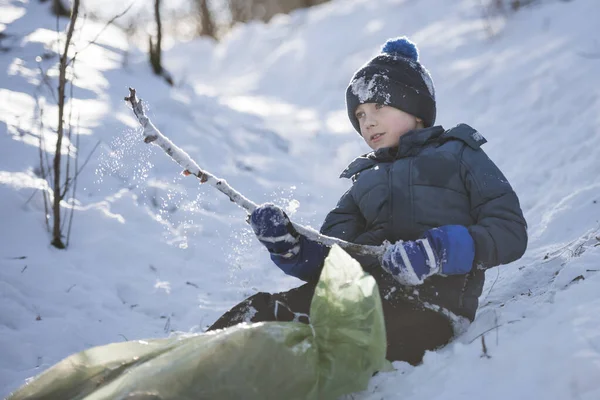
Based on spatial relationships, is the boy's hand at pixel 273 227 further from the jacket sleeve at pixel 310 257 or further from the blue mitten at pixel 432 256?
the blue mitten at pixel 432 256

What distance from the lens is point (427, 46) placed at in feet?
30.2

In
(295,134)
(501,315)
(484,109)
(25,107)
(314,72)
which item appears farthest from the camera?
(314,72)

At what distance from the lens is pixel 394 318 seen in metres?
2.37

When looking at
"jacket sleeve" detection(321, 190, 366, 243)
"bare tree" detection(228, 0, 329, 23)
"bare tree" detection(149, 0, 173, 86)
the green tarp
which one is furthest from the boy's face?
"bare tree" detection(228, 0, 329, 23)

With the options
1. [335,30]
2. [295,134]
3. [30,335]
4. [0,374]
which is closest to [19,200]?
[30,335]

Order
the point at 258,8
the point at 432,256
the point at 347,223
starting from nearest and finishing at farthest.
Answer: the point at 432,256, the point at 347,223, the point at 258,8

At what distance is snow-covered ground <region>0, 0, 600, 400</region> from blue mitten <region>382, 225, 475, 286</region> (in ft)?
0.86

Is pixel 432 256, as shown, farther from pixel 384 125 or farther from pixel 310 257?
pixel 384 125

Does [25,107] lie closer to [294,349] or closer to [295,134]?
[295,134]

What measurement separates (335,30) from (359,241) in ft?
33.2

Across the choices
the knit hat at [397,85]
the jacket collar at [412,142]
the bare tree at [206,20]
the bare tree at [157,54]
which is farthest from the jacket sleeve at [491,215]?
the bare tree at [206,20]

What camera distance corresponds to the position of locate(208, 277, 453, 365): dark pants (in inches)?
90.7

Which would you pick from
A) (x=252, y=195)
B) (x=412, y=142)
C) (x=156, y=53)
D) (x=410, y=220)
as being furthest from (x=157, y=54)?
(x=410, y=220)

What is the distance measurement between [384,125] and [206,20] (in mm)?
16698
